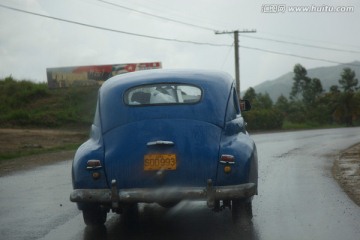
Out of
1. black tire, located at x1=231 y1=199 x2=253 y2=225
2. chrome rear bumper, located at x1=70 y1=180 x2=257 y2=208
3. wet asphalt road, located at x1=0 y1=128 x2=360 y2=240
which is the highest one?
chrome rear bumper, located at x1=70 y1=180 x2=257 y2=208

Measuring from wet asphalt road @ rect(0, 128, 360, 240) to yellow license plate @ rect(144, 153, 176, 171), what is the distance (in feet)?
2.63

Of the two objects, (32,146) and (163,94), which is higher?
(163,94)

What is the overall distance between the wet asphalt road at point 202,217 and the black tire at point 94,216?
4.3 inches

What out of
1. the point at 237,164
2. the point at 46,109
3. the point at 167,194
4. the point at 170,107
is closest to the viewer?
the point at 167,194

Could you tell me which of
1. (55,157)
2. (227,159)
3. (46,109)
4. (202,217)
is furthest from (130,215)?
(46,109)

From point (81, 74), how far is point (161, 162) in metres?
38.7

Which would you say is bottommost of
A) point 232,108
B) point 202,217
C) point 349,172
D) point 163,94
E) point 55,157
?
point 55,157

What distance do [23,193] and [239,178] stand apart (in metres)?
5.19

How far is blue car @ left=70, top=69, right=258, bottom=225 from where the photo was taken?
18.4 feet

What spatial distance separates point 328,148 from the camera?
18.7 m

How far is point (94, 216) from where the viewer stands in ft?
20.5

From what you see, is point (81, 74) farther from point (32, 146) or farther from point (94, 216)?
point (94, 216)

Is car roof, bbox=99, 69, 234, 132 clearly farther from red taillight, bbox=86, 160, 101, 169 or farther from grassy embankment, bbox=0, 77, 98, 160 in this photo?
grassy embankment, bbox=0, 77, 98, 160

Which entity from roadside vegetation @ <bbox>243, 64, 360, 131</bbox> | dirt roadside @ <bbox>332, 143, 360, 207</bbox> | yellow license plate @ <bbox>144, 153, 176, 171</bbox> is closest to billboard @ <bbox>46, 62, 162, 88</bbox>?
roadside vegetation @ <bbox>243, 64, 360, 131</bbox>
